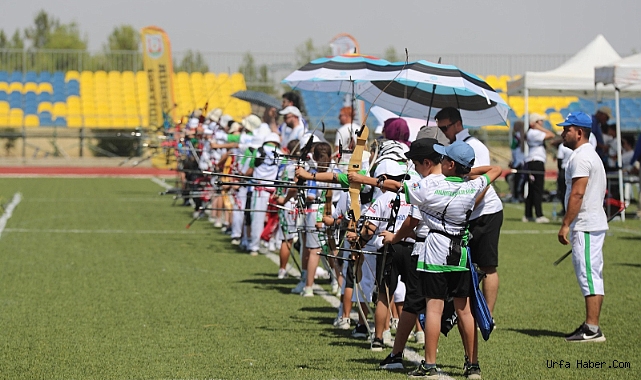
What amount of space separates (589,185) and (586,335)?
134 centimetres

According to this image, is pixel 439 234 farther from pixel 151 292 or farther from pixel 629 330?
pixel 151 292

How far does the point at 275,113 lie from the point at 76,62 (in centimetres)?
3553

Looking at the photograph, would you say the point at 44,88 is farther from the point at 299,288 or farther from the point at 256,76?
the point at 299,288

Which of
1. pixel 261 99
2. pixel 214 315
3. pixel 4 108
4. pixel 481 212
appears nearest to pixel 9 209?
pixel 261 99

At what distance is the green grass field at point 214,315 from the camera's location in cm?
784

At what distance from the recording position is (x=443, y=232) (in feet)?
23.6

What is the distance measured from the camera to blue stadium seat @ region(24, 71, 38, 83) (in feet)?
153

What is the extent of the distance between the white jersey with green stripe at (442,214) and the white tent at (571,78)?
1705 cm

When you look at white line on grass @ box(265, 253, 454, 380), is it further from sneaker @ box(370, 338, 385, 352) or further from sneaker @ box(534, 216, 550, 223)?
sneaker @ box(534, 216, 550, 223)

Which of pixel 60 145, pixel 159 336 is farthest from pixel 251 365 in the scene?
pixel 60 145

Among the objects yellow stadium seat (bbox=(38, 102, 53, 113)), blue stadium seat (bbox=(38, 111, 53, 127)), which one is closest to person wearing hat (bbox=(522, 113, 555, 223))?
blue stadium seat (bbox=(38, 111, 53, 127))

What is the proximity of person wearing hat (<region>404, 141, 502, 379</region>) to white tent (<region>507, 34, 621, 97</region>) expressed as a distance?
55.7 ft

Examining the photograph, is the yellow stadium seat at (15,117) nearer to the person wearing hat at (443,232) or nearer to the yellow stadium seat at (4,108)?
the yellow stadium seat at (4,108)

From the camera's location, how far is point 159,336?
8.98 meters
